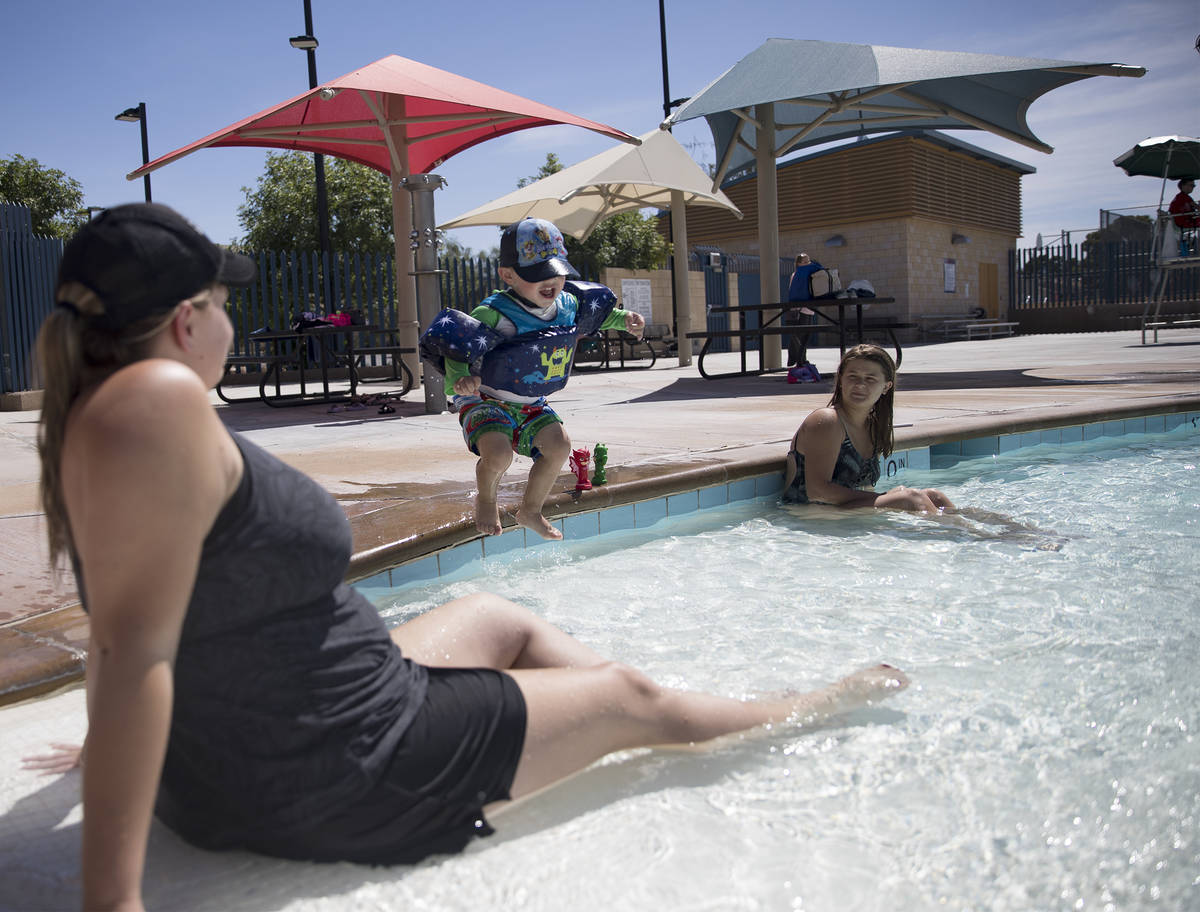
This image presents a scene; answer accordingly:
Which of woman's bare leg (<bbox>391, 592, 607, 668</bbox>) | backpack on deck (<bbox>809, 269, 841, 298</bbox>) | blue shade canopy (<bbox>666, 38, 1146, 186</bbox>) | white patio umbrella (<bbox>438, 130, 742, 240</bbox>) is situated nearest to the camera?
woman's bare leg (<bbox>391, 592, 607, 668</bbox>)

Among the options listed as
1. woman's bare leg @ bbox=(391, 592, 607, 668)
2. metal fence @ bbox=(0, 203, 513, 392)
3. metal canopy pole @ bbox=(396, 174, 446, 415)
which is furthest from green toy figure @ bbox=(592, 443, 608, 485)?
metal fence @ bbox=(0, 203, 513, 392)

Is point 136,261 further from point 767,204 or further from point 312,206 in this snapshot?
point 312,206

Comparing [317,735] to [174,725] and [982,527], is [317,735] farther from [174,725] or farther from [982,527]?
[982,527]

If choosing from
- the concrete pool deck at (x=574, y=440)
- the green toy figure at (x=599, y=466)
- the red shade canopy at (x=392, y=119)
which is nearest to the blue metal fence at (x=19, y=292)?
the concrete pool deck at (x=574, y=440)

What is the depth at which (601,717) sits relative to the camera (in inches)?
68.9

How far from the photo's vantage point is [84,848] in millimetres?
1163

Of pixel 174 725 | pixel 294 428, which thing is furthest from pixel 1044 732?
pixel 294 428

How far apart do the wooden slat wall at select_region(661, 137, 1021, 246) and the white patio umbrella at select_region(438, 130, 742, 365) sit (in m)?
12.2

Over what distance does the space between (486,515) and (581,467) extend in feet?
2.52

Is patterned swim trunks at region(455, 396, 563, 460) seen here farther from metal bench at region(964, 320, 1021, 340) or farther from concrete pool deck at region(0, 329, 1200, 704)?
metal bench at region(964, 320, 1021, 340)

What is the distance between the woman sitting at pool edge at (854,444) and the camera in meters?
4.47

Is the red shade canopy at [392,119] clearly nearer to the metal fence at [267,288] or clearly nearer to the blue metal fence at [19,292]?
the metal fence at [267,288]

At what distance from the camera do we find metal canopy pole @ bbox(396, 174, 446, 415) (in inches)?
331

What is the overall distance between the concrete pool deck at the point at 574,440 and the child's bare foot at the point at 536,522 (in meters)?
0.23
